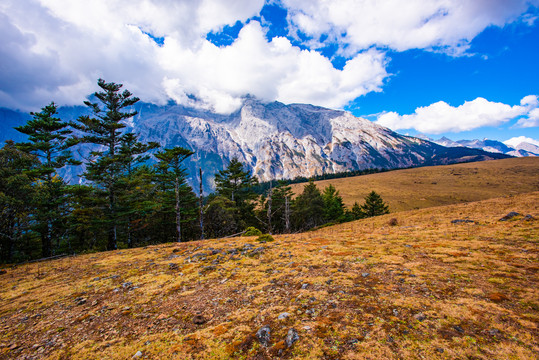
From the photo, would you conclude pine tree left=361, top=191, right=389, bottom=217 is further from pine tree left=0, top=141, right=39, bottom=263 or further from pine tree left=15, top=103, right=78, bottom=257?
pine tree left=0, top=141, right=39, bottom=263

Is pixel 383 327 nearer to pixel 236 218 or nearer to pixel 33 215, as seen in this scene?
pixel 33 215

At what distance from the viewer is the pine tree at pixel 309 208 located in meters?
51.3

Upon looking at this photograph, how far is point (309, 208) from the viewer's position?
5053cm

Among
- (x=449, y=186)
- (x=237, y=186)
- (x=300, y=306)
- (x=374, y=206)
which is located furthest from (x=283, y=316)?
(x=449, y=186)

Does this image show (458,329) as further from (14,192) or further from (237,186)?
(237,186)

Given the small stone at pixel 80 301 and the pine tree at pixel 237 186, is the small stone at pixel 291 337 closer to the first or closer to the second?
the small stone at pixel 80 301

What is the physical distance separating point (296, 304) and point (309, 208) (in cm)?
4582

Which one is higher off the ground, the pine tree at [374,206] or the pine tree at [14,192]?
the pine tree at [14,192]

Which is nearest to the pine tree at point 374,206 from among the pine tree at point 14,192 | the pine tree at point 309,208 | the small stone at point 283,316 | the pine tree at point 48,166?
the pine tree at point 309,208


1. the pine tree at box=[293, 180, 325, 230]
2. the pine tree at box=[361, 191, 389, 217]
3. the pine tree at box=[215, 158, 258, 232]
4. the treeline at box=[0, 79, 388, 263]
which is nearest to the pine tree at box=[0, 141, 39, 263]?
the treeline at box=[0, 79, 388, 263]

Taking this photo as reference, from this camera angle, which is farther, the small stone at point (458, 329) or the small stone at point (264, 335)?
the small stone at point (264, 335)

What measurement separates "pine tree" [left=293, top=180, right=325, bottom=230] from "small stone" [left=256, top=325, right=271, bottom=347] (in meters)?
45.5

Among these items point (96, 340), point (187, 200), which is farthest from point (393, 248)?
point (187, 200)

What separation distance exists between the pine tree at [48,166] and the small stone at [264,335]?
2442 centimetres
